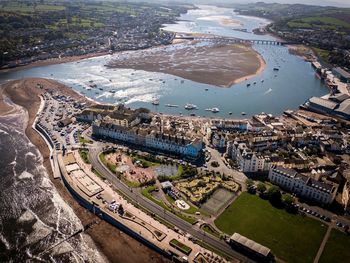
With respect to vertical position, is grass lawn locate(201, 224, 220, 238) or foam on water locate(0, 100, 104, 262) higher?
grass lawn locate(201, 224, 220, 238)

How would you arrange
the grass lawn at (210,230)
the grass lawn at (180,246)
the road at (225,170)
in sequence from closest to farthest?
the grass lawn at (180,246)
the grass lawn at (210,230)
the road at (225,170)

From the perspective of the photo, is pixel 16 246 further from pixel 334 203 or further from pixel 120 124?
pixel 334 203

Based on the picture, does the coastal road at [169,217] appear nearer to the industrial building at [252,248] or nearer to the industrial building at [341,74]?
the industrial building at [252,248]

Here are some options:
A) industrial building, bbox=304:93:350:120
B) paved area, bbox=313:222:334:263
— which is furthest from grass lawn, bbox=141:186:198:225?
industrial building, bbox=304:93:350:120

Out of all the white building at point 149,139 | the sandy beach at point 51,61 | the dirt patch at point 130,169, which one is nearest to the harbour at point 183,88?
the sandy beach at point 51,61

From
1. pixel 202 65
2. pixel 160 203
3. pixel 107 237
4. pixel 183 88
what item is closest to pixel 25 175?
pixel 107 237

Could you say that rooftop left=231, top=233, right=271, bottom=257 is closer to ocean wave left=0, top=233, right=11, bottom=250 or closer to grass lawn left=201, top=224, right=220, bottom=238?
grass lawn left=201, top=224, right=220, bottom=238
